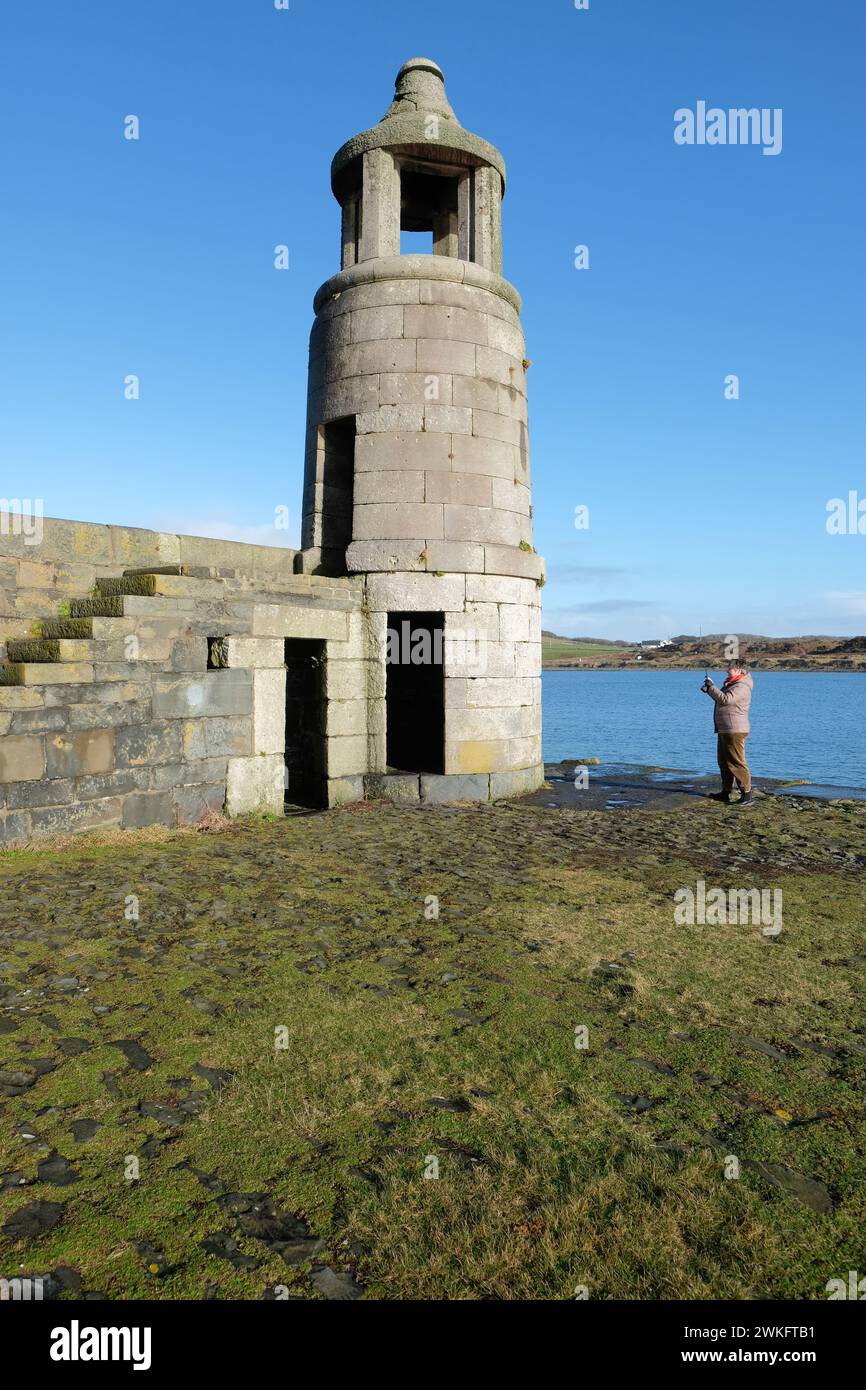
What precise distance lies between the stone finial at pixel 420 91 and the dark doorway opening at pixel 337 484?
4.70 metres

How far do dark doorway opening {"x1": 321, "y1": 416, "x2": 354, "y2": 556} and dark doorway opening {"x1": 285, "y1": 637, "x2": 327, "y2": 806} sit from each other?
1.90 metres

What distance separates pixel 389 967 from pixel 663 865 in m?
3.87

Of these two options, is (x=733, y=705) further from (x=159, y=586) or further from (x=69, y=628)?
(x=69, y=628)

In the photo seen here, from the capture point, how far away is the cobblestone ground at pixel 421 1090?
2535 millimetres

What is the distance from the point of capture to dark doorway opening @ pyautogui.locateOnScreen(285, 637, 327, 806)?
11.2 metres

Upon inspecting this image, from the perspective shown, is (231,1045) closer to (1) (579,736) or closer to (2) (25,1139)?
(2) (25,1139)

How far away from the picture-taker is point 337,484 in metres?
12.9

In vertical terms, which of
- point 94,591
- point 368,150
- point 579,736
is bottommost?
point 579,736

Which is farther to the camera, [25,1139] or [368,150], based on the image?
[368,150]

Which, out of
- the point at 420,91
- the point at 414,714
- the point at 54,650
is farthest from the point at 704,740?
the point at 54,650

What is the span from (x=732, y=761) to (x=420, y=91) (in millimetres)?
11390
